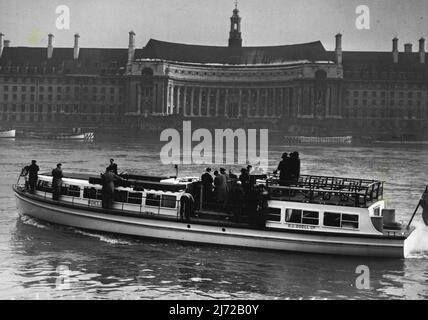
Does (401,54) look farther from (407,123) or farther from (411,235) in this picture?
(411,235)

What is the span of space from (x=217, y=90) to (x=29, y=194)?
357 feet

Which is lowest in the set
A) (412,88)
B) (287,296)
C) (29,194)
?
(287,296)

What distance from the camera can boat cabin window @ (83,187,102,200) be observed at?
70.7 ft

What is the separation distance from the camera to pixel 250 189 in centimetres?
1845

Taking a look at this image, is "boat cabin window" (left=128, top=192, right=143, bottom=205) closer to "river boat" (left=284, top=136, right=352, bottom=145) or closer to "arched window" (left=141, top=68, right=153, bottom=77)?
"river boat" (left=284, top=136, right=352, bottom=145)

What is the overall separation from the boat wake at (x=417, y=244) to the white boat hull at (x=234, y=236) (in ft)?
2.20

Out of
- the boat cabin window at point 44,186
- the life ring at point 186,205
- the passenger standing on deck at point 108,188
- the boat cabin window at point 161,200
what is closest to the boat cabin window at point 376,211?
the life ring at point 186,205

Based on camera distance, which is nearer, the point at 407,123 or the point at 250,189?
the point at 250,189

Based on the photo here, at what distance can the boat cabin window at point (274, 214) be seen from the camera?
61.3ft

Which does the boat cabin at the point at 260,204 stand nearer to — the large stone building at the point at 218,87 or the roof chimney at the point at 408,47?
the large stone building at the point at 218,87

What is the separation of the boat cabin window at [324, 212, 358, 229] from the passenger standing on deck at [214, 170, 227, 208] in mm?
3037

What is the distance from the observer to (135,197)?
814 inches

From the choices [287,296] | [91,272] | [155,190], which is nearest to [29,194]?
[155,190]
